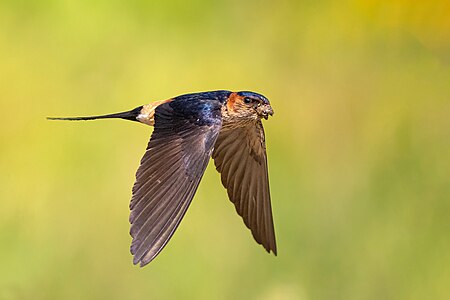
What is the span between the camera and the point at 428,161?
256 centimetres

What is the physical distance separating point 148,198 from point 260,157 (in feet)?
1.89

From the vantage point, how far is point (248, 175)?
6.55 feet

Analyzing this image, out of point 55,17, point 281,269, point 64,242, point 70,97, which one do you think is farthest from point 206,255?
point 55,17

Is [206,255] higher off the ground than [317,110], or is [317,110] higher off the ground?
[317,110]

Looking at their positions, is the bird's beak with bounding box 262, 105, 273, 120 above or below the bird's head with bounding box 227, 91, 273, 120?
below

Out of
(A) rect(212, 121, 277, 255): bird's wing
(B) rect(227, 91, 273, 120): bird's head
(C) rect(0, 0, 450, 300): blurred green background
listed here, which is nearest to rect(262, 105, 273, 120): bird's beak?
(B) rect(227, 91, 273, 120): bird's head

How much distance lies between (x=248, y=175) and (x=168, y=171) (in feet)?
1.54

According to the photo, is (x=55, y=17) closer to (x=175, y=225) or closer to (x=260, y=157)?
(x=260, y=157)

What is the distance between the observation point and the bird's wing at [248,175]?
1.96 metres

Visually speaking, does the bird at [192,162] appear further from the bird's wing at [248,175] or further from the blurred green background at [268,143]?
the blurred green background at [268,143]

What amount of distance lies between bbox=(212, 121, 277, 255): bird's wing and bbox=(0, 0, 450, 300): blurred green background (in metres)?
0.39

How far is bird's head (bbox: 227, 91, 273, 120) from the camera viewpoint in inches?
68.1

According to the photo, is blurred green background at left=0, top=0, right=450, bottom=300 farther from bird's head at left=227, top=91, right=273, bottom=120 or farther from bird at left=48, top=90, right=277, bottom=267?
bird's head at left=227, top=91, right=273, bottom=120

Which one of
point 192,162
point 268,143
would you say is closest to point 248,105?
point 192,162
